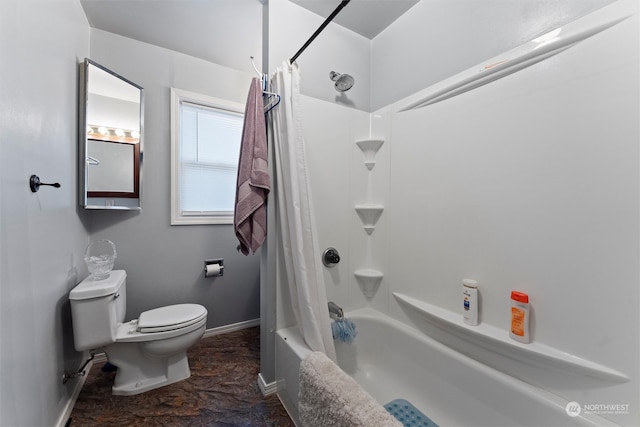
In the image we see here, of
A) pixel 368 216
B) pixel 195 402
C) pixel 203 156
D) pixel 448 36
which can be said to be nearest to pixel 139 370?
pixel 195 402

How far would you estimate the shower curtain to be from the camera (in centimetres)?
132

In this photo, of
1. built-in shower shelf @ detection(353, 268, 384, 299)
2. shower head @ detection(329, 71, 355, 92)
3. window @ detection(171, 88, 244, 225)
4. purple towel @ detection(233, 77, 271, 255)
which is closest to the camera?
purple towel @ detection(233, 77, 271, 255)

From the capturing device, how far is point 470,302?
4.02 feet

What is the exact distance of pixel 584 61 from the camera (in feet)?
3.04

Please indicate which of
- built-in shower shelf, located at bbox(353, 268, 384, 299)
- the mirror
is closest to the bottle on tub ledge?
built-in shower shelf, located at bbox(353, 268, 384, 299)

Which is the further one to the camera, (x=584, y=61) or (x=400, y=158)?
(x=400, y=158)

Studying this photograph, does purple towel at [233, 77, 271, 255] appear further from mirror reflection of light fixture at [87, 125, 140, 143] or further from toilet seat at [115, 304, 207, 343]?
mirror reflection of light fixture at [87, 125, 140, 143]

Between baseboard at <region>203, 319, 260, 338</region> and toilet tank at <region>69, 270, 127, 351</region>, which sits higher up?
toilet tank at <region>69, 270, 127, 351</region>

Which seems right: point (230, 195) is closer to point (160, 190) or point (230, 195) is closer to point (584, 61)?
point (160, 190)

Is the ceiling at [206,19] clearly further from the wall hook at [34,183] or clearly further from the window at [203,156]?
the wall hook at [34,183]

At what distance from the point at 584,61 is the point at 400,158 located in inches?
34.6

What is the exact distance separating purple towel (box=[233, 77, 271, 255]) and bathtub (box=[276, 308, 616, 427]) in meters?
0.65

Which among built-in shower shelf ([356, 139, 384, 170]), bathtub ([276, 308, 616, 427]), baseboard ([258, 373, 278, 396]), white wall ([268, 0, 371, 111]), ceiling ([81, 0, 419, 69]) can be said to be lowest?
baseboard ([258, 373, 278, 396])

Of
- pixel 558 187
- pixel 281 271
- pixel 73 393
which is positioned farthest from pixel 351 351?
pixel 73 393
